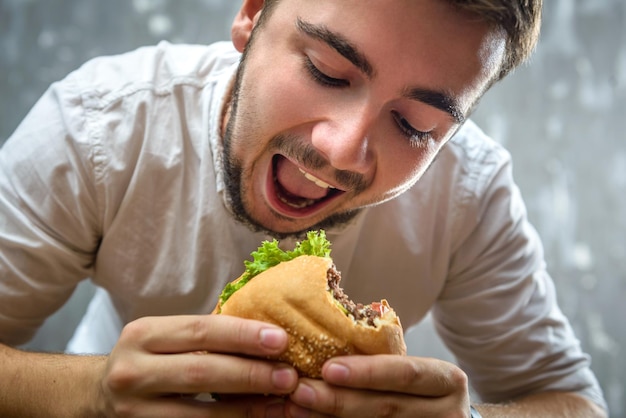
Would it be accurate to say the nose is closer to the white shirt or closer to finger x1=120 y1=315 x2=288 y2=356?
finger x1=120 y1=315 x2=288 y2=356

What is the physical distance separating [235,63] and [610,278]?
2.09 metres

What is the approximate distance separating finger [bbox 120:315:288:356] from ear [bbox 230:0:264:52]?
2.57ft

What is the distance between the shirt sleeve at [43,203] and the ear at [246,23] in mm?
452

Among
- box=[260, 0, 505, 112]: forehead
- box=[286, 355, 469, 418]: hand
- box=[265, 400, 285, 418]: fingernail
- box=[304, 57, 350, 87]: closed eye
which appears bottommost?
box=[265, 400, 285, 418]: fingernail

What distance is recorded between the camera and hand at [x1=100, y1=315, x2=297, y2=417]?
1.24 meters

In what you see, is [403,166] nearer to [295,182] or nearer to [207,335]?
[295,182]

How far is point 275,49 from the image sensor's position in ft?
5.04

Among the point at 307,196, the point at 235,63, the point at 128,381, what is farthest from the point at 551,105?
the point at 128,381

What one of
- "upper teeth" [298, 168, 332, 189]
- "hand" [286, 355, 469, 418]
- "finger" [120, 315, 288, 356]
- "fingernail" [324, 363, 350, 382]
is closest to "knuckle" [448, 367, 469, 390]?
"hand" [286, 355, 469, 418]

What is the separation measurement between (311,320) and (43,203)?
2.82 feet

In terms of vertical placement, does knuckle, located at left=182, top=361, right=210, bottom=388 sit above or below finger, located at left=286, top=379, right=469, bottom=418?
below

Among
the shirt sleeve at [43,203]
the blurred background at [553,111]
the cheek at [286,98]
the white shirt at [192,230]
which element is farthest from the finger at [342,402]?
the blurred background at [553,111]

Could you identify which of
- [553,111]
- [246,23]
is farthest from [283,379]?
[553,111]

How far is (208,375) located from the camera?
4.09 feet
